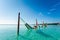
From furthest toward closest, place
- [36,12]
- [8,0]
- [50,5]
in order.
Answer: [36,12], [50,5], [8,0]

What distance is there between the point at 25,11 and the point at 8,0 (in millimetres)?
1176

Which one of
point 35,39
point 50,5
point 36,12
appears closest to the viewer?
point 35,39

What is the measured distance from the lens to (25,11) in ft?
21.8

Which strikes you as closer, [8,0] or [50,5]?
[8,0]

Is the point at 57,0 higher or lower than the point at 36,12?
higher

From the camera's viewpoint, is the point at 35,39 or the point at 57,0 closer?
the point at 35,39

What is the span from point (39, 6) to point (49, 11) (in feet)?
2.26

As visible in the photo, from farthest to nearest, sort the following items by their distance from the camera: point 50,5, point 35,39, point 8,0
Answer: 1. point 50,5
2. point 8,0
3. point 35,39

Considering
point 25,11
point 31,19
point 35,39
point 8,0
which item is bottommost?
point 35,39

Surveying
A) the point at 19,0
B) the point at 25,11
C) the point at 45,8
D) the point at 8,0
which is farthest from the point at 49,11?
the point at 8,0

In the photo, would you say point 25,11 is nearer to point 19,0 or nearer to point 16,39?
point 19,0

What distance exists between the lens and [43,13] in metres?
6.91

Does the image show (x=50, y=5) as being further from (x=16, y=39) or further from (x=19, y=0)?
(x=16, y=39)

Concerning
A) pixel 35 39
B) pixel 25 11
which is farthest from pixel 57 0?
pixel 35 39
